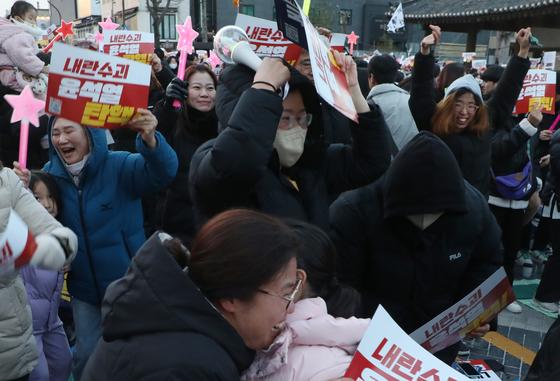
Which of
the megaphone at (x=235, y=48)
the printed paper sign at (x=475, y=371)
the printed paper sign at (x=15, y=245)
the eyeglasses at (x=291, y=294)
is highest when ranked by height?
the megaphone at (x=235, y=48)

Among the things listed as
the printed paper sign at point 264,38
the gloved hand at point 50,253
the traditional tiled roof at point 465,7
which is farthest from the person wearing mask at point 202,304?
the traditional tiled roof at point 465,7

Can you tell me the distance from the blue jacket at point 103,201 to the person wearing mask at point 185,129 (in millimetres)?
564

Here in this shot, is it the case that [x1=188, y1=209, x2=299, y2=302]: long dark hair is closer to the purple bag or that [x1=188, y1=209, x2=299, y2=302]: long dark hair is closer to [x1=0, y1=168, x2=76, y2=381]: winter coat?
[x1=0, y1=168, x2=76, y2=381]: winter coat

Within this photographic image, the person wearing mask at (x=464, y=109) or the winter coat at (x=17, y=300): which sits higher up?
the person wearing mask at (x=464, y=109)

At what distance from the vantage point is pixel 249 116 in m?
1.79

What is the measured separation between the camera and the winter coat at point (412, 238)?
2029 millimetres

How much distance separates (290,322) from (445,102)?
2827 millimetres

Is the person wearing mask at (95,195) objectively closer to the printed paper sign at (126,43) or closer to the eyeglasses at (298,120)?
the eyeglasses at (298,120)

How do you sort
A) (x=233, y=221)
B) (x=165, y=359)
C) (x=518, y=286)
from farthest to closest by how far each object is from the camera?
(x=518, y=286) → (x=233, y=221) → (x=165, y=359)

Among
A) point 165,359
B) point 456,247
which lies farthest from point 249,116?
point 456,247

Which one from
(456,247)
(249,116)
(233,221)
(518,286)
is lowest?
(518,286)

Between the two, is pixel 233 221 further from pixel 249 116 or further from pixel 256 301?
pixel 249 116

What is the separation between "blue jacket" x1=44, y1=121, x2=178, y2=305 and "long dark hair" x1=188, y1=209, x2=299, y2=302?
146cm

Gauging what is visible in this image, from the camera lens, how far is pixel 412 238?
2174 mm
